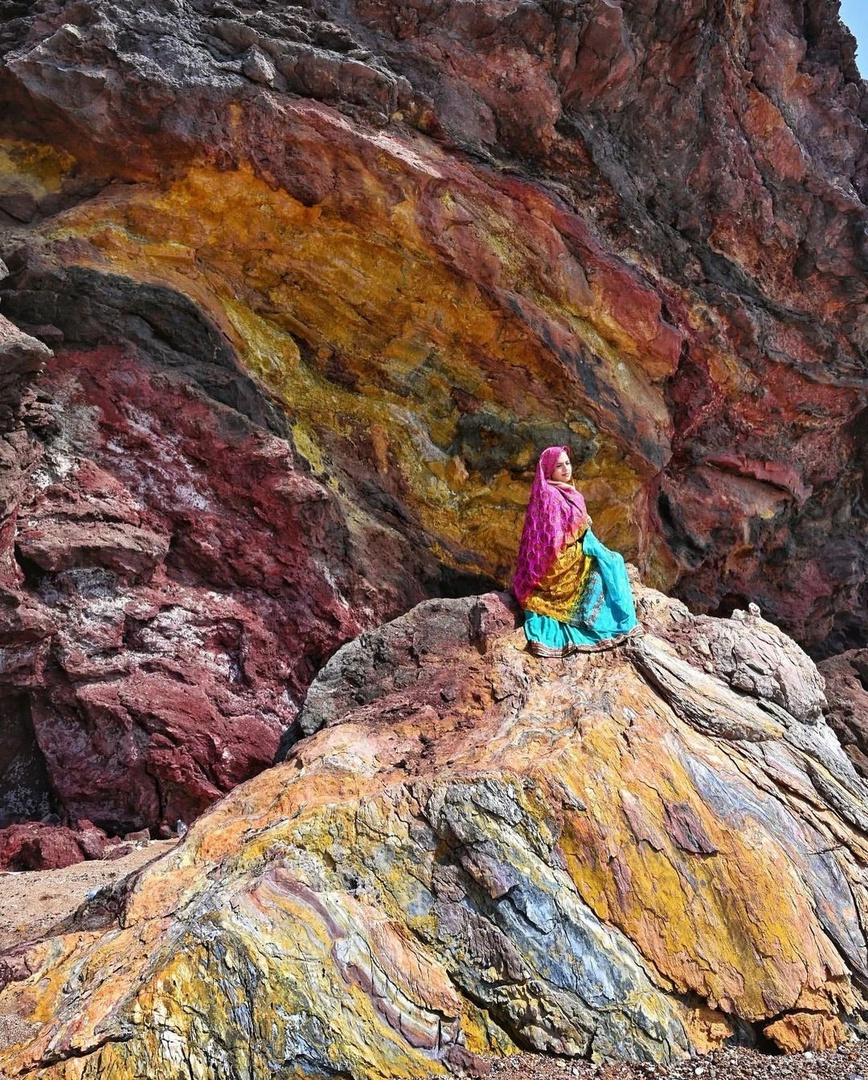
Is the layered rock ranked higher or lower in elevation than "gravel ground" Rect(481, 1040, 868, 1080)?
higher

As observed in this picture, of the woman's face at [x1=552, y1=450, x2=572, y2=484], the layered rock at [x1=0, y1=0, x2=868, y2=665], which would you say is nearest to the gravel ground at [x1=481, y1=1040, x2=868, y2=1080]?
the woman's face at [x1=552, y1=450, x2=572, y2=484]

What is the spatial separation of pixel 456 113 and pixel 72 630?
768 centimetres

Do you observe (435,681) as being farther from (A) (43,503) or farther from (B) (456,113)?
(B) (456,113)

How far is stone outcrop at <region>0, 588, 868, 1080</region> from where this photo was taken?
12.6 feet

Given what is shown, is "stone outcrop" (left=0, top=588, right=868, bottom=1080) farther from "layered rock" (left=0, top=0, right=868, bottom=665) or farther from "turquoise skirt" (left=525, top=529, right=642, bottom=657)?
"layered rock" (left=0, top=0, right=868, bottom=665)

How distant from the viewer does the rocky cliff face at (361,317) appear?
752cm

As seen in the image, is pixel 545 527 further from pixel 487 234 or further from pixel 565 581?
pixel 487 234

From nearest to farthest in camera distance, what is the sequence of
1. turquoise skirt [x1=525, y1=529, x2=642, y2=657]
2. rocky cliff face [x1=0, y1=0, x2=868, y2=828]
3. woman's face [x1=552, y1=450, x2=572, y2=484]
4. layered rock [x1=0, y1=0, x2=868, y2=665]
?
turquoise skirt [x1=525, y1=529, x2=642, y2=657], rocky cliff face [x1=0, y1=0, x2=868, y2=828], woman's face [x1=552, y1=450, x2=572, y2=484], layered rock [x1=0, y1=0, x2=868, y2=665]

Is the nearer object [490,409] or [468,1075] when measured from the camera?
[468,1075]

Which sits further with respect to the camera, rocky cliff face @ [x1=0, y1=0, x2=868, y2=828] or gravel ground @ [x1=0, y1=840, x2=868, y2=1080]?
rocky cliff face @ [x1=0, y1=0, x2=868, y2=828]

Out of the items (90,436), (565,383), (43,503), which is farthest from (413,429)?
(43,503)

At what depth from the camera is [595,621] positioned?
6.58m

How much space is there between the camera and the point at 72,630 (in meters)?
7.08

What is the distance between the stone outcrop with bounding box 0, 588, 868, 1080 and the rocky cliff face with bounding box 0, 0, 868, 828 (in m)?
2.85
